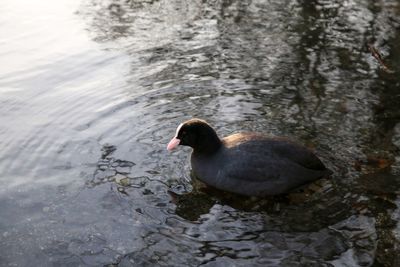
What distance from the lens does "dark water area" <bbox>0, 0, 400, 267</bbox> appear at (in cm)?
601

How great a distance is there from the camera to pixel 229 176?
22.3 ft

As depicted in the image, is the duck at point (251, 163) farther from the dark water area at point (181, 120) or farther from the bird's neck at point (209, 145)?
the dark water area at point (181, 120)

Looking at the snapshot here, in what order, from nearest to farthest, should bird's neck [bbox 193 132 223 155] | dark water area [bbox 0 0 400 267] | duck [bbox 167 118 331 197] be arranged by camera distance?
dark water area [bbox 0 0 400 267]
duck [bbox 167 118 331 197]
bird's neck [bbox 193 132 223 155]

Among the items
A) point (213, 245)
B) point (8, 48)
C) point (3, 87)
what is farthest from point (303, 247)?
point (8, 48)

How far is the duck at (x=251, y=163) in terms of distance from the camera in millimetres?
6777

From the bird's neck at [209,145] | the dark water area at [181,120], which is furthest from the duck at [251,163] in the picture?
the dark water area at [181,120]

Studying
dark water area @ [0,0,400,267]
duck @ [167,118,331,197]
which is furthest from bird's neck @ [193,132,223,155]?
dark water area @ [0,0,400,267]

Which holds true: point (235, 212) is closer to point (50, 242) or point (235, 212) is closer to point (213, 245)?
point (213, 245)

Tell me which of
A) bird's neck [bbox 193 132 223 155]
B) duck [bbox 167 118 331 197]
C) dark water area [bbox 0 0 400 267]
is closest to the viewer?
dark water area [bbox 0 0 400 267]

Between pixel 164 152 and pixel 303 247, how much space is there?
2579 millimetres

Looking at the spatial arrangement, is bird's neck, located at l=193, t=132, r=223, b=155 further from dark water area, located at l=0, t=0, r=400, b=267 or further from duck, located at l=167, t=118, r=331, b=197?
dark water area, located at l=0, t=0, r=400, b=267

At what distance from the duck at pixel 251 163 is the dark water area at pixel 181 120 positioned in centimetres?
20

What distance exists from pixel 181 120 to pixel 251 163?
2066 millimetres

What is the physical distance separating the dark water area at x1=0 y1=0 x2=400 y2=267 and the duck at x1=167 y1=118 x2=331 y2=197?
0.20 metres
